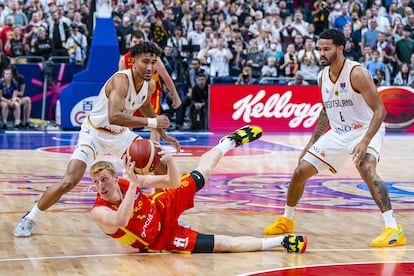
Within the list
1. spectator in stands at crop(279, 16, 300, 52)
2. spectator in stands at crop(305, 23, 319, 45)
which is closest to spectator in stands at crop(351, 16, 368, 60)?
spectator in stands at crop(305, 23, 319, 45)

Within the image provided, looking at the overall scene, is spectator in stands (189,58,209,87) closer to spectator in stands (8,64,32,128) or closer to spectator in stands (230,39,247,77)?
spectator in stands (230,39,247,77)

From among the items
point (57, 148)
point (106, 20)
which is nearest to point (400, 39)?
point (106, 20)

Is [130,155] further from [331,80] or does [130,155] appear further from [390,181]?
[390,181]

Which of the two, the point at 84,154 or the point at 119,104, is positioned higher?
the point at 119,104

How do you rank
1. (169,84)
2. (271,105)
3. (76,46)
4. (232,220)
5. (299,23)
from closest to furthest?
(232,220) → (169,84) → (271,105) → (76,46) → (299,23)

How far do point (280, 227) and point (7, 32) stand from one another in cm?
1336

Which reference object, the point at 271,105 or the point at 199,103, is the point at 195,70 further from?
the point at 271,105

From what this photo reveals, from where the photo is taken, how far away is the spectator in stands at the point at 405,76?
22.2 metres

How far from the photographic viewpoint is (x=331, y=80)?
854 centimetres

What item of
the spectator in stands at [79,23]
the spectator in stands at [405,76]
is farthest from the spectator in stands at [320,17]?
the spectator in stands at [79,23]

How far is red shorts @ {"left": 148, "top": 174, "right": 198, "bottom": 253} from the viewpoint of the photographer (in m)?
7.39

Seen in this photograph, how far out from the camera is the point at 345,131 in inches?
336

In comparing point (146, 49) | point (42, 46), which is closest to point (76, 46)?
point (42, 46)

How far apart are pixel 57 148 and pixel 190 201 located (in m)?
Answer: 9.16
